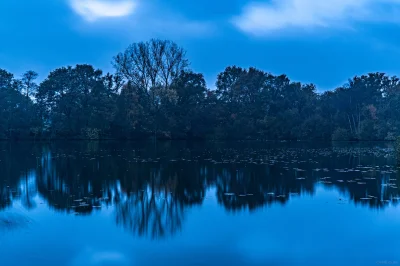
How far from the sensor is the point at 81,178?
1645 cm

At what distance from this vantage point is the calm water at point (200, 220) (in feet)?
23.0

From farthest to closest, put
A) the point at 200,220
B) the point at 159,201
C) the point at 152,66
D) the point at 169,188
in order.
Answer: the point at 152,66 < the point at 169,188 < the point at 159,201 < the point at 200,220

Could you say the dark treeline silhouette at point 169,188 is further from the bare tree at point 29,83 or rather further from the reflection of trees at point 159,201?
the bare tree at point 29,83

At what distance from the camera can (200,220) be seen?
31.4ft

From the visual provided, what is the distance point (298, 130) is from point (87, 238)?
61805 millimetres

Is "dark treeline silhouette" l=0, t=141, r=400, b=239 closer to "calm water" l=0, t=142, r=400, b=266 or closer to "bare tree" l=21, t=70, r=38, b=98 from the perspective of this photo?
"calm water" l=0, t=142, r=400, b=266

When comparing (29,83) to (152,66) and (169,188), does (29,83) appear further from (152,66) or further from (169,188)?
(169,188)

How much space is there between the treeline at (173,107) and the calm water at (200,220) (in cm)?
4405

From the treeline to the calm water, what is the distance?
4405 cm

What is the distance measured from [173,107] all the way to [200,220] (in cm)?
5258

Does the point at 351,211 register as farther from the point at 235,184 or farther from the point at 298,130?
the point at 298,130

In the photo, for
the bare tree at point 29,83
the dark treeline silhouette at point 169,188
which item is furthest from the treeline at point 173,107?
the dark treeline silhouette at point 169,188

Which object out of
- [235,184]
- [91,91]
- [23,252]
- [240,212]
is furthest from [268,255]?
[91,91]

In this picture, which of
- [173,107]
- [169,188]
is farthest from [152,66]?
[169,188]
